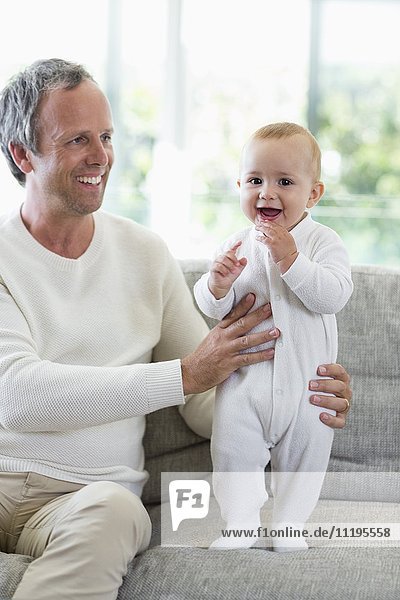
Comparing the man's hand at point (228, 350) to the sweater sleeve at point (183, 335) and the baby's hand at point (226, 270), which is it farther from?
the sweater sleeve at point (183, 335)

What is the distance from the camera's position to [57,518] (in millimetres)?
1734

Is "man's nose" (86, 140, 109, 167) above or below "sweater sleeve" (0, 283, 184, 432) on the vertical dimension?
above

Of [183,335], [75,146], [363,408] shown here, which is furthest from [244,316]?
[75,146]

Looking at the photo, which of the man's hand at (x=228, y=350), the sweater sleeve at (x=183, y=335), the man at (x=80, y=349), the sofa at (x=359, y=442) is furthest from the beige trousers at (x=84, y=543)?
the sweater sleeve at (x=183, y=335)

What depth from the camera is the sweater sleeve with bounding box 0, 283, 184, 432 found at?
1.80 m

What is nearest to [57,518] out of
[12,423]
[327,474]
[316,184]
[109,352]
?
[12,423]

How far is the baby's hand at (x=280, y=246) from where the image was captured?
5.49 ft

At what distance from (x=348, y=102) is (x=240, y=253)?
3291mm

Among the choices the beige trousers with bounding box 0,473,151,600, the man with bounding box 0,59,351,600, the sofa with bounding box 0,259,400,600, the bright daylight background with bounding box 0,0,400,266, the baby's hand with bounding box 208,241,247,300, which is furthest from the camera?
the bright daylight background with bounding box 0,0,400,266

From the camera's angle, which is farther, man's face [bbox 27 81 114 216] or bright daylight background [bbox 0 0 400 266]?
bright daylight background [bbox 0 0 400 266]

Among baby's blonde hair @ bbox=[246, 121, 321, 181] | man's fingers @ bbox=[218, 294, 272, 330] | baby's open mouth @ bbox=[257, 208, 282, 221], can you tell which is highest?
baby's blonde hair @ bbox=[246, 121, 321, 181]

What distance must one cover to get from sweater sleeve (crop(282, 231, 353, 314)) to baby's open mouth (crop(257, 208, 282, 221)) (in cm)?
10

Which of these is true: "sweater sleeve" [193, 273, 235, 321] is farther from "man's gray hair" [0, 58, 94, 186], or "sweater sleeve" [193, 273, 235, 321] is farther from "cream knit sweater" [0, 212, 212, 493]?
"man's gray hair" [0, 58, 94, 186]

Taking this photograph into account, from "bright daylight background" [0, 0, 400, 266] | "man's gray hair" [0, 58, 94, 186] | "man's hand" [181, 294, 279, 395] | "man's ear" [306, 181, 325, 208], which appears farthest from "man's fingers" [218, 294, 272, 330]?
"bright daylight background" [0, 0, 400, 266]
